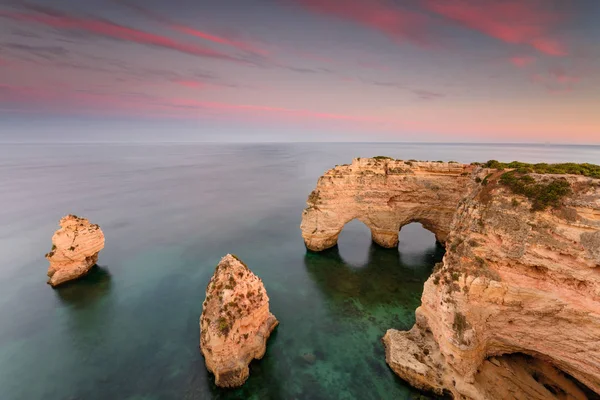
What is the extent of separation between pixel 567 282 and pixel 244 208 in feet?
169

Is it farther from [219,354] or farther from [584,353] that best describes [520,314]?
[219,354]

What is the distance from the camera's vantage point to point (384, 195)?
30938 mm

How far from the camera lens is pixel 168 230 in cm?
4322

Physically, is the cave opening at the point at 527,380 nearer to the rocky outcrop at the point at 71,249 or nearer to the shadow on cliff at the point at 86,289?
the shadow on cliff at the point at 86,289

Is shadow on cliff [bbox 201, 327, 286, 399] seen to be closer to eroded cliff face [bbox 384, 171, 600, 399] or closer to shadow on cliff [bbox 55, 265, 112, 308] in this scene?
eroded cliff face [bbox 384, 171, 600, 399]

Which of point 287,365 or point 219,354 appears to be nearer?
point 219,354

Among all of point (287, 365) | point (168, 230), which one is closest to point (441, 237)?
point (287, 365)

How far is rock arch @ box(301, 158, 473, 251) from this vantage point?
29.0 meters

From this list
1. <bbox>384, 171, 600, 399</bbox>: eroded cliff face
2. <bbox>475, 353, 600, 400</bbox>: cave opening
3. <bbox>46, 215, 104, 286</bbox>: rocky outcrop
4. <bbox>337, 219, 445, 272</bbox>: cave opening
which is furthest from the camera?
<bbox>337, 219, 445, 272</bbox>: cave opening

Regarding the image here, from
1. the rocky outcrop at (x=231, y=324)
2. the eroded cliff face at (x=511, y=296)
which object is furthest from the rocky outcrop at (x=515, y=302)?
the rocky outcrop at (x=231, y=324)

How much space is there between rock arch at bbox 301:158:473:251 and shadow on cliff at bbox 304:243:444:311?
9.75 ft

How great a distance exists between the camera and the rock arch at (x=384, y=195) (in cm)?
2905

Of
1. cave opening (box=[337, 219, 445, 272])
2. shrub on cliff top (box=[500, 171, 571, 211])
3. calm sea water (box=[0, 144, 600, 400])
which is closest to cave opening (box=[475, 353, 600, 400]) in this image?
calm sea water (box=[0, 144, 600, 400])

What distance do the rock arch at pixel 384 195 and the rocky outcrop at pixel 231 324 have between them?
620 inches
